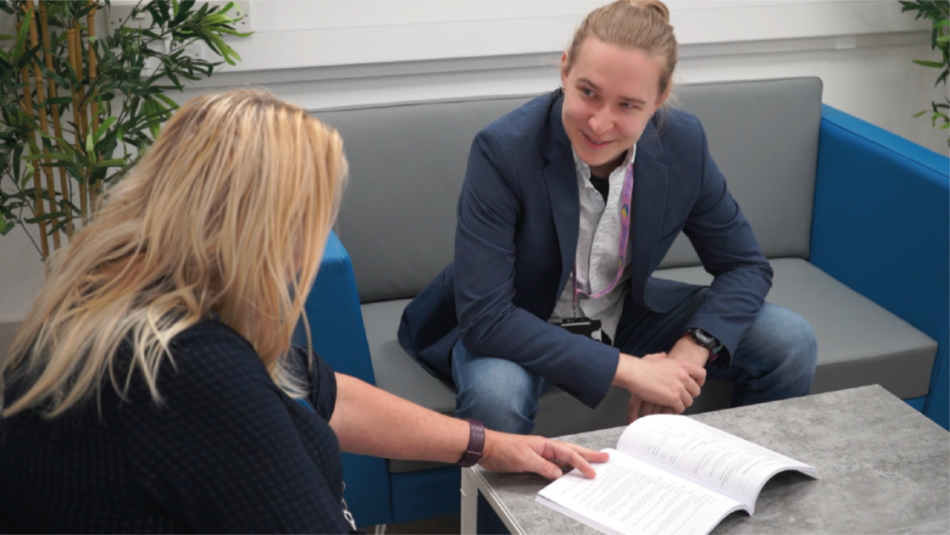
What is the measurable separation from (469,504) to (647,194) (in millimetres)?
722

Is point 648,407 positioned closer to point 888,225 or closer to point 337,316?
point 337,316

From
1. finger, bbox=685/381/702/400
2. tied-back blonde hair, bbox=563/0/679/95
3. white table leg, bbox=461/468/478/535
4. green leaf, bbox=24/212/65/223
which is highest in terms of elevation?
tied-back blonde hair, bbox=563/0/679/95

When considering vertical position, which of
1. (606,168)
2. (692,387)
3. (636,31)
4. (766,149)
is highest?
(636,31)

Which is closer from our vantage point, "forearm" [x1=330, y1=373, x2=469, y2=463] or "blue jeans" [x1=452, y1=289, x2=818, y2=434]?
"forearm" [x1=330, y1=373, x2=469, y2=463]

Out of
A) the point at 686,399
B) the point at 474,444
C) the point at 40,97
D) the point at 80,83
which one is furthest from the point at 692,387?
the point at 40,97

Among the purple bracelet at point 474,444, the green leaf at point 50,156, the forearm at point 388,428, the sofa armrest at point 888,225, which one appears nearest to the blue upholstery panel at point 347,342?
the forearm at point 388,428

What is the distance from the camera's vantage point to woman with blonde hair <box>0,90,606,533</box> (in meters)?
0.84

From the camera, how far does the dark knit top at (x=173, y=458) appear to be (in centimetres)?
84

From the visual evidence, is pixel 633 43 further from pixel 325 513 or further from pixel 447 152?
pixel 325 513

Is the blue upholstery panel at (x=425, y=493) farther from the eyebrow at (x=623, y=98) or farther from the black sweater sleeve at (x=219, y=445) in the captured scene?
the black sweater sleeve at (x=219, y=445)

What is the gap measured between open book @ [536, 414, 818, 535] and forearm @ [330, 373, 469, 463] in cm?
17

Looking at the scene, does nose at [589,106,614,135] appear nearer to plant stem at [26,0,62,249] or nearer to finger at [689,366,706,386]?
finger at [689,366,706,386]

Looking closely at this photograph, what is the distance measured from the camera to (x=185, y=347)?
2.83ft

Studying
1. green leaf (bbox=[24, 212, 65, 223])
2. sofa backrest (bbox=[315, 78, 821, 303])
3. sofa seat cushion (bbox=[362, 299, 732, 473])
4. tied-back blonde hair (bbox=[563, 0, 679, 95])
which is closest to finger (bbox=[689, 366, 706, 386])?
sofa seat cushion (bbox=[362, 299, 732, 473])
